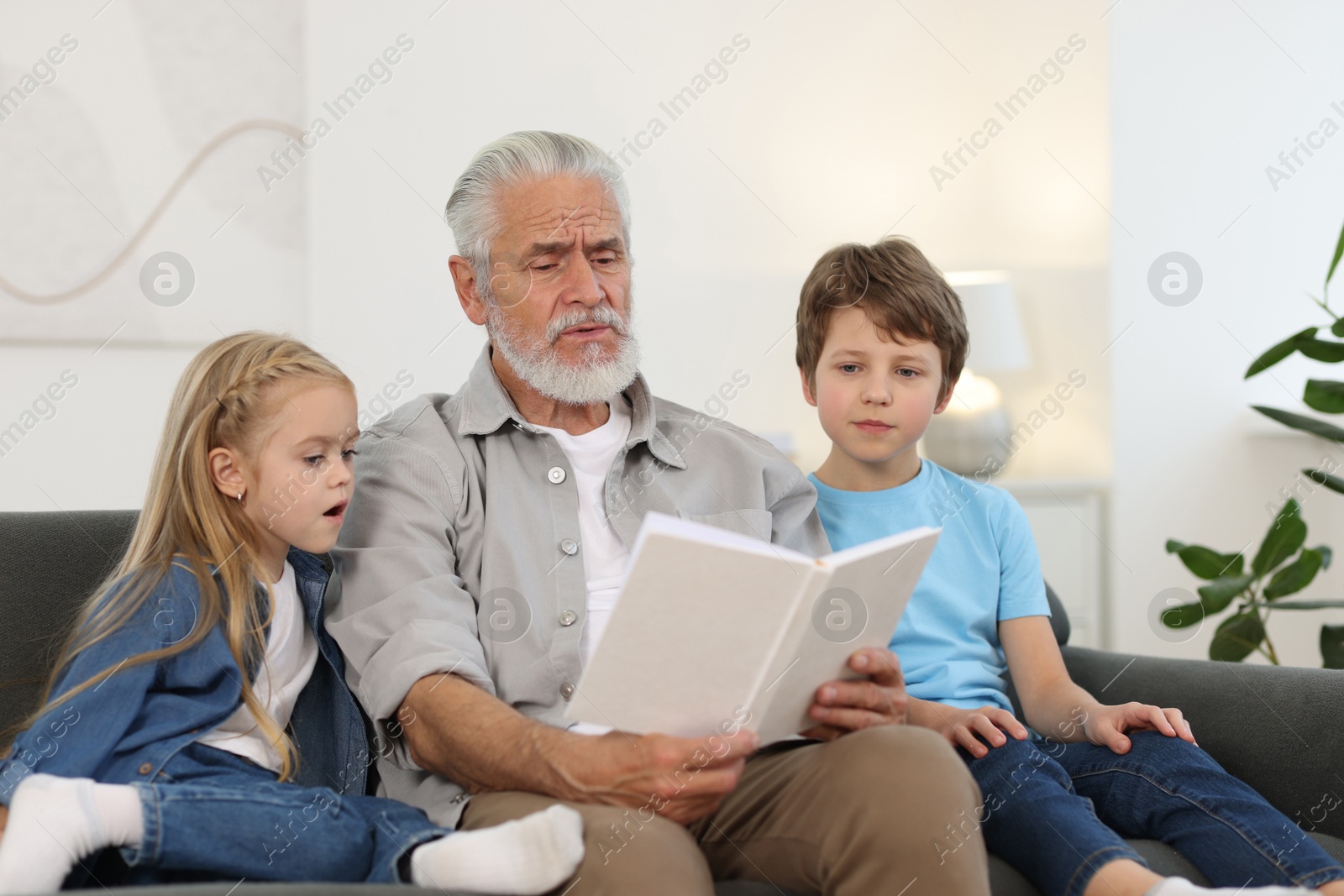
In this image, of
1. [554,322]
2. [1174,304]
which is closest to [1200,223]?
[1174,304]

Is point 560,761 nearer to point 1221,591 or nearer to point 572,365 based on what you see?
point 572,365

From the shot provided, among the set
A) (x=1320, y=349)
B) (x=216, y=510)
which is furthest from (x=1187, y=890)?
(x=1320, y=349)

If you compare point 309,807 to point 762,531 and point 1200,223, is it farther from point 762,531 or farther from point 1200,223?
point 1200,223

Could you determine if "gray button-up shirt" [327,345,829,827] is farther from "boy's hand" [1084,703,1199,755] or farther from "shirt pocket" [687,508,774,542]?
"boy's hand" [1084,703,1199,755]

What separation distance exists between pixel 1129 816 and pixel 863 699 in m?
0.42

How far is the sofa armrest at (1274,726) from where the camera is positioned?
1456 millimetres

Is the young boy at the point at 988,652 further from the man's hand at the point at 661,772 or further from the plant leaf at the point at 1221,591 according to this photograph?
the plant leaf at the point at 1221,591

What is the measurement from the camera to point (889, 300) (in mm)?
1647

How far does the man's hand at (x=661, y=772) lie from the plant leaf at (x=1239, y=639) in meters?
1.53

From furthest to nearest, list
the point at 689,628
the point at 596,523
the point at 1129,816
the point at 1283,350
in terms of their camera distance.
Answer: the point at 1283,350 < the point at 596,523 < the point at 1129,816 < the point at 689,628

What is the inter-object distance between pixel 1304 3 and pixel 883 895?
9.93 feet

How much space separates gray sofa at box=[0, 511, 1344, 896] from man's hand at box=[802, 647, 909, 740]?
237mm

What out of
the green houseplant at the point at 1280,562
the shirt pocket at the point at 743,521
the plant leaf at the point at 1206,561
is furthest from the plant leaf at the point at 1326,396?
the shirt pocket at the point at 743,521

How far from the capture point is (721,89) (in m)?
3.35
